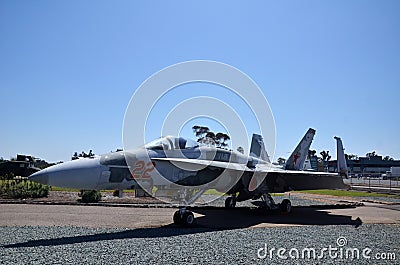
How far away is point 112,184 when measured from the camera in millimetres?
11375

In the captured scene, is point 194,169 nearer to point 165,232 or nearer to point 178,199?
point 178,199

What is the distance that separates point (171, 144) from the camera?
13578mm

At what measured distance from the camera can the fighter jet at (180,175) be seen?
34.8 ft

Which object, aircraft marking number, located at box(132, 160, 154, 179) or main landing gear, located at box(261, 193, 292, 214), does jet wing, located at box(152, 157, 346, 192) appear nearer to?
main landing gear, located at box(261, 193, 292, 214)

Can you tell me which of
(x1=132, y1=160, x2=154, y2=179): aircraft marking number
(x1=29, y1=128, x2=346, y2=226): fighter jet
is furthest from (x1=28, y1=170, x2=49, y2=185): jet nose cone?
(x1=132, y1=160, x2=154, y2=179): aircraft marking number

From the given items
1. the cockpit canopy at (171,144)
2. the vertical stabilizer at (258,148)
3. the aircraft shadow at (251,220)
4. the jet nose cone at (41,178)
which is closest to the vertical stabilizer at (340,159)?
the vertical stabilizer at (258,148)

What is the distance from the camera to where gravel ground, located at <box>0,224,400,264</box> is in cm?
746

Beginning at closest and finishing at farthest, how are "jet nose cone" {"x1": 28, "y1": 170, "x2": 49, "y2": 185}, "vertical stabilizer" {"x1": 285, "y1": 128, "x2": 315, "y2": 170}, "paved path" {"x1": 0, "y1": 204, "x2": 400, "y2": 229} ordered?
"jet nose cone" {"x1": 28, "y1": 170, "x2": 49, "y2": 185}, "paved path" {"x1": 0, "y1": 204, "x2": 400, "y2": 229}, "vertical stabilizer" {"x1": 285, "y1": 128, "x2": 315, "y2": 170}

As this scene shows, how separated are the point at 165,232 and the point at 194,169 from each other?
11.1 feet

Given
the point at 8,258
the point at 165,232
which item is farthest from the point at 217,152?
the point at 8,258

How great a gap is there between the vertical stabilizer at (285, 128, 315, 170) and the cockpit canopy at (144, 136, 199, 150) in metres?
9.80

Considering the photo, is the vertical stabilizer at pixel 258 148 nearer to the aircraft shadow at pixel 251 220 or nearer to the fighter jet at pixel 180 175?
the fighter jet at pixel 180 175

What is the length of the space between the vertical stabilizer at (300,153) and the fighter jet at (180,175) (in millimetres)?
2786

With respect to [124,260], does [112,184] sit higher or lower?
higher
